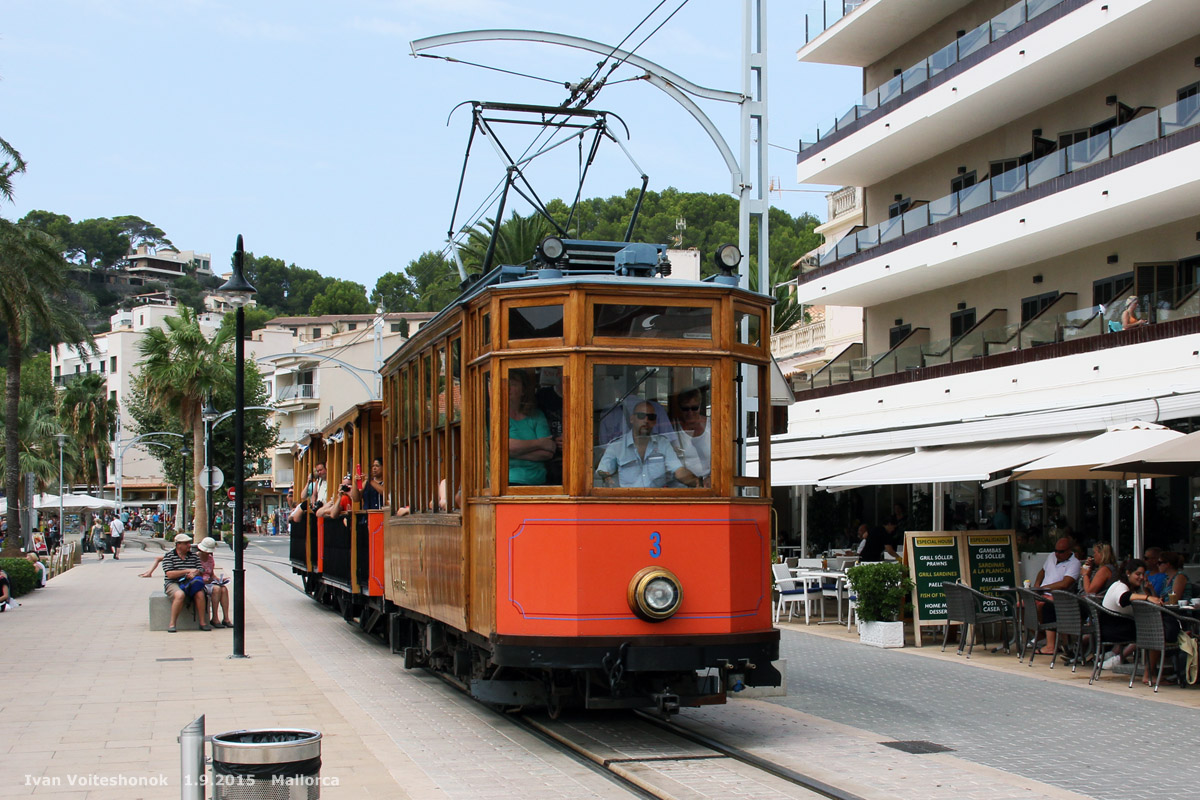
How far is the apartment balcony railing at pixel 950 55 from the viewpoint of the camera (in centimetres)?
2559

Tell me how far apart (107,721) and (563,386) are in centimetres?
455

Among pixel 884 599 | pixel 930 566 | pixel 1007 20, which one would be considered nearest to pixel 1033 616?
pixel 930 566

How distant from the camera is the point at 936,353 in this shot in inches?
1090

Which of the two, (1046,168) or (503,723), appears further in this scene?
(1046,168)

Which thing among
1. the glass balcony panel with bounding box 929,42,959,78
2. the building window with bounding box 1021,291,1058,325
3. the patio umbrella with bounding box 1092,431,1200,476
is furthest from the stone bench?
the glass balcony panel with bounding box 929,42,959,78

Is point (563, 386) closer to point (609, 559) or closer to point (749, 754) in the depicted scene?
point (609, 559)

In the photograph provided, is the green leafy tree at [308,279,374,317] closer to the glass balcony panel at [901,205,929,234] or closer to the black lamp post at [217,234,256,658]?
the glass balcony panel at [901,205,929,234]

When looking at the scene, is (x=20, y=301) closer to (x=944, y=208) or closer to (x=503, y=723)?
(x=944, y=208)

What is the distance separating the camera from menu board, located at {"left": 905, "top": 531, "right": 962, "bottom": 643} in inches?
629

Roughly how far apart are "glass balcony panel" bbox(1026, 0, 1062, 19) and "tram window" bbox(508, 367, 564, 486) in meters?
18.7

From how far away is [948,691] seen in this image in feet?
41.0

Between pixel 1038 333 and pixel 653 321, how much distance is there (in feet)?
53.9

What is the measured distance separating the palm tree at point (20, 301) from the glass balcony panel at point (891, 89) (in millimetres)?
19862

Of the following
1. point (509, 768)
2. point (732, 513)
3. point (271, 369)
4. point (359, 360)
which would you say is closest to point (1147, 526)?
point (732, 513)
